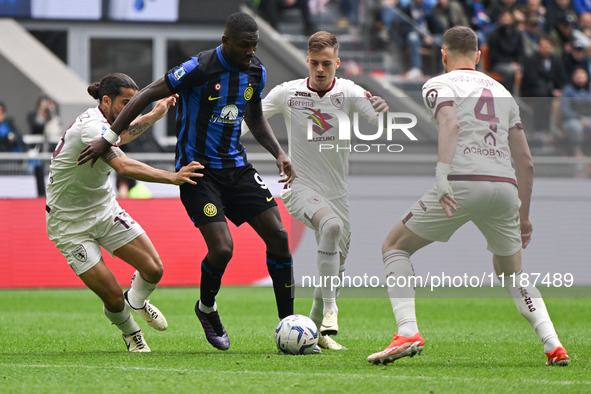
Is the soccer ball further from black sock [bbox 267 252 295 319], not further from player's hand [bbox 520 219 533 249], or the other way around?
player's hand [bbox 520 219 533 249]

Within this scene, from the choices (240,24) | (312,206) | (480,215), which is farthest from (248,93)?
(480,215)

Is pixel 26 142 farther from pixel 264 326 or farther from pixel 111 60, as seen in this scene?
pixel 264 326

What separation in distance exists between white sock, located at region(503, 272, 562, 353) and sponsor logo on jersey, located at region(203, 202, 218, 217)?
218 centimetres

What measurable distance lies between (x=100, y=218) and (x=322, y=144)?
1910mm

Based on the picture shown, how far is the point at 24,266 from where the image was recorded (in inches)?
557

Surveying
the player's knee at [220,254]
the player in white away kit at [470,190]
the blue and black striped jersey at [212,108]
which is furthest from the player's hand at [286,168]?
the player in white away kit at [470,190]

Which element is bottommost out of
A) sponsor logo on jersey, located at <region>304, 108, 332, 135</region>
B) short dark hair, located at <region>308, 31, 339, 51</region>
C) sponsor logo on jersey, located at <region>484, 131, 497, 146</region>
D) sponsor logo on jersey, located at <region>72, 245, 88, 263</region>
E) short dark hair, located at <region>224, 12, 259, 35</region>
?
sponsor logo on jersey, located at <region>72, 245, 88, 263</region>

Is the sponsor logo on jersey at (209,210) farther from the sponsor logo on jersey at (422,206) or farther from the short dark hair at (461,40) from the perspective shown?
the short dark hair at (461,40)

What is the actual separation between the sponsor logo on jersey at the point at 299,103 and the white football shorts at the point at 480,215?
185cm

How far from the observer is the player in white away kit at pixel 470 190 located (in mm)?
6574

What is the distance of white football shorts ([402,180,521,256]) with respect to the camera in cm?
658

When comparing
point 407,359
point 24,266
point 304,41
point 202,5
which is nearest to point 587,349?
point 407,359

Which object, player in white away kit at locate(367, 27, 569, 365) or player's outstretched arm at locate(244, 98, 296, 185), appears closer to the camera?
player in white away kit at locate(367, 27, 569, 365)

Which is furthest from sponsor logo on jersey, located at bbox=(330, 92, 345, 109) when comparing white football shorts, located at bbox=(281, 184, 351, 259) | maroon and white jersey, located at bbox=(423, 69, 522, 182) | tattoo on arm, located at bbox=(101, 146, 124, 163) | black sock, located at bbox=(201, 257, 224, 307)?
tattoo on arm, located at bbox=(101, 146, 124, 163)
